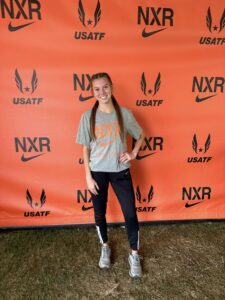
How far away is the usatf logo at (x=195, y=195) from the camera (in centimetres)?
241

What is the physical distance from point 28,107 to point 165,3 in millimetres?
1418

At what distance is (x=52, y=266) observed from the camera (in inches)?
74.9

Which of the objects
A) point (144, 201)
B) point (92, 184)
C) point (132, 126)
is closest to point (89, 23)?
point (132, 126)

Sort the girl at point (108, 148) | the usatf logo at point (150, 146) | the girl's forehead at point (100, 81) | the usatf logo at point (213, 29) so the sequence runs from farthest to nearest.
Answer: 1. the usatf logo at point (150, 146)
2. the usatf logo at point (213, 29)
3. the girl at point (108, 148)
4. the girl's forehead at point (100, 81)

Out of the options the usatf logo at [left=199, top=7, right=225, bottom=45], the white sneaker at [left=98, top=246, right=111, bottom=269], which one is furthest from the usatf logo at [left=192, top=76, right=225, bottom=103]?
the white sneaker at [left=98, top=246, right=111, bottom=269]

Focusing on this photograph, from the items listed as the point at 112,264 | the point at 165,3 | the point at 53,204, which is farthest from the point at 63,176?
the point at 165,3

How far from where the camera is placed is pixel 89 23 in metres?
1.96

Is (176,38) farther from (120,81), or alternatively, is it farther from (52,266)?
(52,266)

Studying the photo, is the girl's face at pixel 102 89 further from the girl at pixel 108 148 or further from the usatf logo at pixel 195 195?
the usatf logo at pixel 195 195

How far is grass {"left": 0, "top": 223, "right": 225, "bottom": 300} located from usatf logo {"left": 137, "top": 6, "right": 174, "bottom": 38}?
181 centimetres

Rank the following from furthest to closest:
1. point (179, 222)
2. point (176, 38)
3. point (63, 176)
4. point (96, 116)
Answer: point (179, 222) → point (63, 176) → point (176, 38) → point (96, 116)

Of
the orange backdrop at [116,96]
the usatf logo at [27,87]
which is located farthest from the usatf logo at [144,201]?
the usatf logo at [27,87]

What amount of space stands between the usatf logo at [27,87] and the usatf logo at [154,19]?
38.6 inches

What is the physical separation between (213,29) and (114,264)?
210cm
